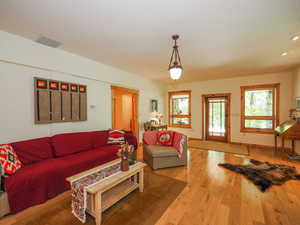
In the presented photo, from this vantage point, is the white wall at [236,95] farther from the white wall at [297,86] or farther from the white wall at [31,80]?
the white wall at [31,80]

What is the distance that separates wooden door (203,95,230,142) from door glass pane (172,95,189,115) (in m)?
0.87

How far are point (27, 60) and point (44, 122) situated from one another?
1206 mm

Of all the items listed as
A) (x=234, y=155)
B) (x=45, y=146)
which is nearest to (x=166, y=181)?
(x=45, y=146)

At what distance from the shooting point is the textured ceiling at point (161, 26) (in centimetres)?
170

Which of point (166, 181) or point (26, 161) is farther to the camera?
point (166, 181)

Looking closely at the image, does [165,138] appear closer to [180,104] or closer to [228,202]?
[228,202]

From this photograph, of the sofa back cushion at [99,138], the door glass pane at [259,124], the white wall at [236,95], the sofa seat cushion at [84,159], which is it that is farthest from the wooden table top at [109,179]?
the door glass pane at [259,124]

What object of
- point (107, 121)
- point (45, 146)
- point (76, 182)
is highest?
point (107, 121)

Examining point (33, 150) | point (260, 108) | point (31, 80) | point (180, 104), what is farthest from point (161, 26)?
point (260, 108)

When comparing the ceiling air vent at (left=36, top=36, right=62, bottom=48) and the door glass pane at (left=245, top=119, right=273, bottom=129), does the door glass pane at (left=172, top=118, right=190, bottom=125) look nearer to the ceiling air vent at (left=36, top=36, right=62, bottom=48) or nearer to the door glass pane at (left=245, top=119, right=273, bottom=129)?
the door glass pane at (left=245, top=119, right=273, bottom=129)

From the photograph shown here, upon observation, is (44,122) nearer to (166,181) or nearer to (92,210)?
(92,210)

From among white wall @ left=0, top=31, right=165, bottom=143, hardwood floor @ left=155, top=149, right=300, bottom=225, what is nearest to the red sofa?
white wall @ left=0, top=31, right=165, bottom=143

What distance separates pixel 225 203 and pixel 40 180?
2718 millimetres

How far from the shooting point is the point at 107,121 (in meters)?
4.05
